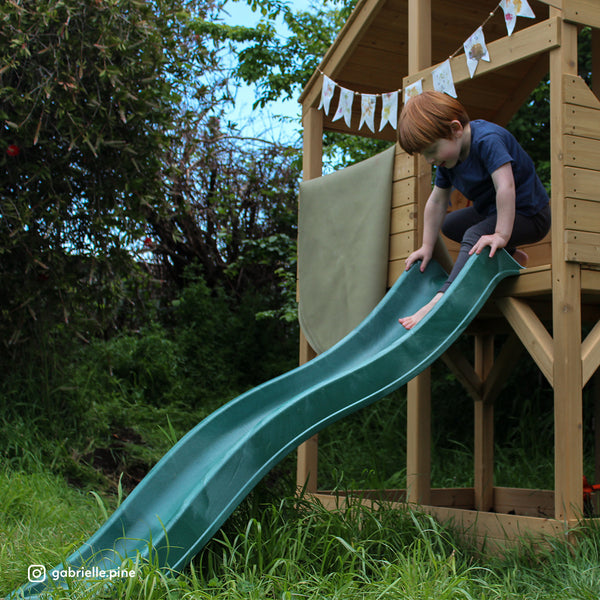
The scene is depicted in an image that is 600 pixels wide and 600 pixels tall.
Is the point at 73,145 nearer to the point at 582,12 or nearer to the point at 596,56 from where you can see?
the point at 582,12

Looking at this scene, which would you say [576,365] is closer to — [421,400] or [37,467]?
[421,400]

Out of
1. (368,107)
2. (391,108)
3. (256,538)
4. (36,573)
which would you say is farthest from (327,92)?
(36,573)

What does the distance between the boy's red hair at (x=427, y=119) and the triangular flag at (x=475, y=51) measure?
13.9 inches

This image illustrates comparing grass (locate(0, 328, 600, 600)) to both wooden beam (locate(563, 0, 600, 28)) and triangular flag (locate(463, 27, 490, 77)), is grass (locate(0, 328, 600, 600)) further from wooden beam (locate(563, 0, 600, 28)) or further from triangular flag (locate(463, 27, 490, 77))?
wooden beam (locate(563, 0, 600, 28))

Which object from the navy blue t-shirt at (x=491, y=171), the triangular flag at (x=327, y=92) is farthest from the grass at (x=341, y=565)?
the triangular flag at (x=327, y=92)

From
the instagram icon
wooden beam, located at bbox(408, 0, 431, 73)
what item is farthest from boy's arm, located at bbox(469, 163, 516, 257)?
the instagram icon

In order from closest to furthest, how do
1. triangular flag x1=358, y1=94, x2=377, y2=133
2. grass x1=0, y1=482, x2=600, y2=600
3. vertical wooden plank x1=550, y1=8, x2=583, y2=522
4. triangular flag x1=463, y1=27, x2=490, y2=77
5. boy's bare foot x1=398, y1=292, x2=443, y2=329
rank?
grass x1=0, y1=482, x2=600, y2=600 < vertical wooden plank x1=550, y1=8, x2=583, y2=522 < boy's bare foot x1=398, y1=292, x2=443, y2=329 < triangular flag x1=463, y1=27, x2=490, y2=77 < triangular flag x1=358, y1=94, x2=377, y2=133

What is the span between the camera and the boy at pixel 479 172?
126 inches

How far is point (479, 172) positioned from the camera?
338 cm

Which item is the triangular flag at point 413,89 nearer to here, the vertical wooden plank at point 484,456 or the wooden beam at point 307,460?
the wooden beam at point 307,460

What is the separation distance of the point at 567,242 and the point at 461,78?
3.47ft

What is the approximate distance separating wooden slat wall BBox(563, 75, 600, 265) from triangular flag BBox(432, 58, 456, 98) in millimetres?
655

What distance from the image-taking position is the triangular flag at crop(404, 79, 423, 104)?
388 cm

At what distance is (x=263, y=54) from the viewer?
26.2 ft
